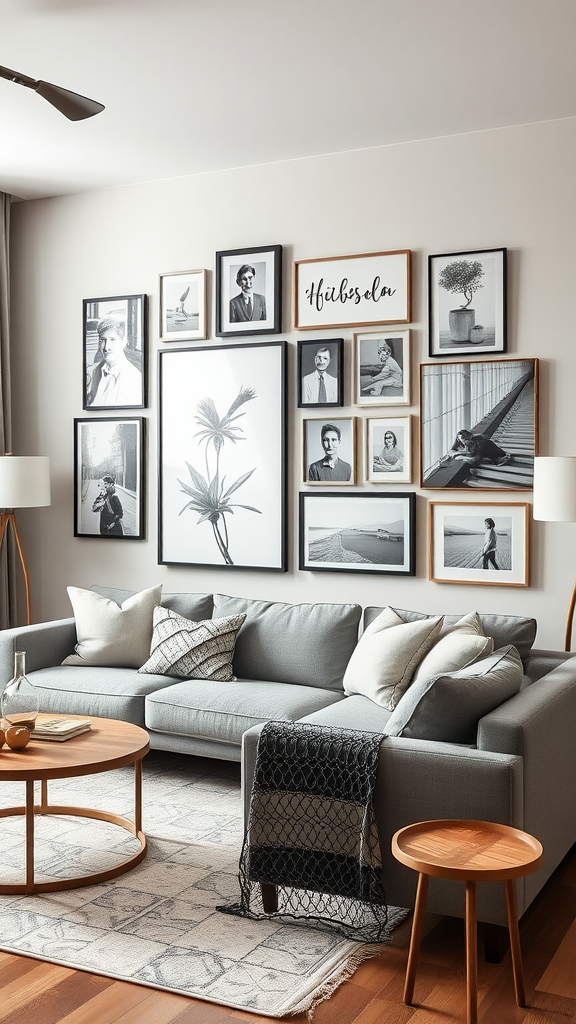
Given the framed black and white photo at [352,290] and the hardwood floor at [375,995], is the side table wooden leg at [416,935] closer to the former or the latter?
the hardwood floor at [375,995]

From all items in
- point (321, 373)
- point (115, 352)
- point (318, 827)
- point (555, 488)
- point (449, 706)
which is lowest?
point (318, 827)

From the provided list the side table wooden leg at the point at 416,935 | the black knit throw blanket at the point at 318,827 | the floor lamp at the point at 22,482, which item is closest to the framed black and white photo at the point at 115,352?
the floor lamp at the point at 22,482

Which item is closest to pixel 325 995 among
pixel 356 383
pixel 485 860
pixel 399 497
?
pixel 485 860

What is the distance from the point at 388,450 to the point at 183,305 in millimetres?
1428

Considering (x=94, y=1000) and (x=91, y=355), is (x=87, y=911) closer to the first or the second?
(x=94, y=1000)

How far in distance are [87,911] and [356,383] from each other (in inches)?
110

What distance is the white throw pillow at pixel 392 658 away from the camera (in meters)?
3.89

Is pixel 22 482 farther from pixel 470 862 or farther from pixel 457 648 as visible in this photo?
pixel 470 862

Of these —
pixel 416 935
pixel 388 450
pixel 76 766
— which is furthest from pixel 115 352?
pixel 416 935

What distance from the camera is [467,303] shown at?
458cm

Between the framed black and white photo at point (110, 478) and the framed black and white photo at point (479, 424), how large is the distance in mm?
1684

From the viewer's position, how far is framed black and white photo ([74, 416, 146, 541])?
5488 mm

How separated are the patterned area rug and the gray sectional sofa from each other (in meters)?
0.31

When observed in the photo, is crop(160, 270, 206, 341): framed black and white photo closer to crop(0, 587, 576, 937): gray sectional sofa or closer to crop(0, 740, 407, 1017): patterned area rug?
crop(0, 587, 576, 937): gray sectional sofa
